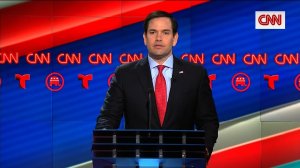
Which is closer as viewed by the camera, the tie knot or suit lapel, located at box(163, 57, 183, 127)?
suit lapel, located at box(163, 57, 183, 127)

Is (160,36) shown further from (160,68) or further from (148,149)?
(148,149)

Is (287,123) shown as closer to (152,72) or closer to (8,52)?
(8,52)

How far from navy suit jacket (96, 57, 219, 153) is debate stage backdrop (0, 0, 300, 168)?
3.02 metres

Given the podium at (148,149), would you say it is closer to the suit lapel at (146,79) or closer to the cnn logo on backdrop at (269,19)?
the suit lapel at (146,79)

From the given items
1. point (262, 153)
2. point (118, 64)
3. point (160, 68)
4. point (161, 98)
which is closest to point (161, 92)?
point (161, 98)

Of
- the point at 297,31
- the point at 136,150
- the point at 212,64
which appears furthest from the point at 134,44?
the point at 136,150

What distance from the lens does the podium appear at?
73.2 inches

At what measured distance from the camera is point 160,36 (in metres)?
2.39

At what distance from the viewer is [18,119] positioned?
18.1 feet

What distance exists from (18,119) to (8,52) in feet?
2.32

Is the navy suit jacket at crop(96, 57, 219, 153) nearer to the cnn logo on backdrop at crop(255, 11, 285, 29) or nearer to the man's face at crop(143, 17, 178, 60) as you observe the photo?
the man's face at crop(143, 17, 178, 60)

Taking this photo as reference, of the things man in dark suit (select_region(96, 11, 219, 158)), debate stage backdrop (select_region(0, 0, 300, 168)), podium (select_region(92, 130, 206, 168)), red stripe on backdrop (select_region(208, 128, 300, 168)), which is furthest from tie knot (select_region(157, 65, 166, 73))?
red stripe on backdrop (select_region(208, 128, 300, 168))

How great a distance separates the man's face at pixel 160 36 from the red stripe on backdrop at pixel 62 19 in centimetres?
319

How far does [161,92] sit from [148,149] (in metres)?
0.57
